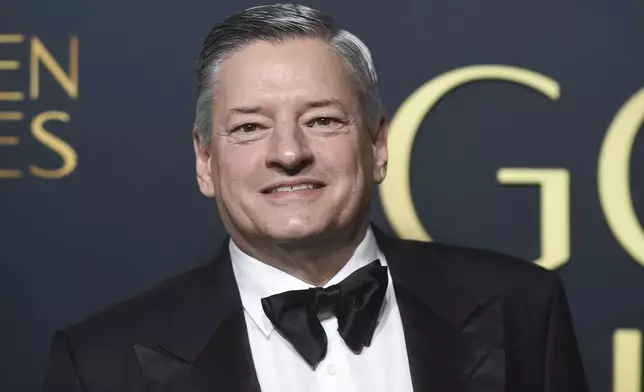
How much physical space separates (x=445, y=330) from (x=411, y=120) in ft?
1.85

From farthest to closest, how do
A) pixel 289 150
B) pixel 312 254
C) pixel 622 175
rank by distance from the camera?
pixel 622 175 < pixel 312 254 < pixel 289 150

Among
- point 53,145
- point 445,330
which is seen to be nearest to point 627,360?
point 445,330

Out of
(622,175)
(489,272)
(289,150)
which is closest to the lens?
(289,150)

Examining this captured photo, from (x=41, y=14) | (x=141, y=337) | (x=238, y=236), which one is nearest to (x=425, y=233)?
(x=238, y=236)

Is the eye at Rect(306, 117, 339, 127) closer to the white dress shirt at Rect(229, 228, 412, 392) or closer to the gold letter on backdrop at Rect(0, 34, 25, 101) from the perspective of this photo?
the white dress shirt at Rect(229, 228, 412, 392)

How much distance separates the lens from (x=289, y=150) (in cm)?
141

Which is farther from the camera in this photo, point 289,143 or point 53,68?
point 53,68

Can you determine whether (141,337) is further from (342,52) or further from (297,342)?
(342,52)

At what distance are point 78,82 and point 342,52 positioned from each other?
717 mm

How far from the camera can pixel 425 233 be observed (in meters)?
1.99

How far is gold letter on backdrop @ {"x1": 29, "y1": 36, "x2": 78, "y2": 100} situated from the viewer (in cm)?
198

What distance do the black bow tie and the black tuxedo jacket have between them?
2.6 inches

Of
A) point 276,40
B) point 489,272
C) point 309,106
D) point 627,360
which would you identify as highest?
point 276,40

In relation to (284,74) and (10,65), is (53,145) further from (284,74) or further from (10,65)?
(284,74)
